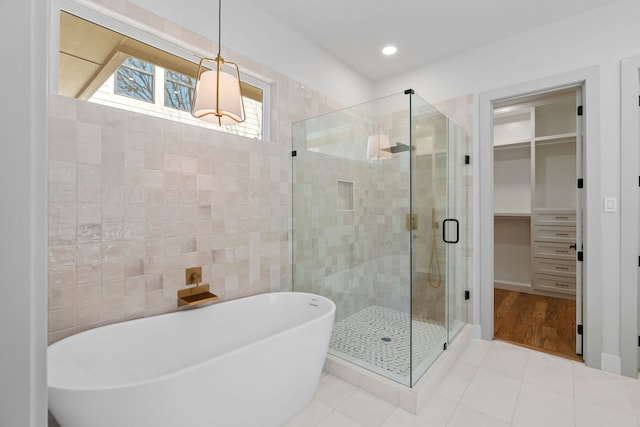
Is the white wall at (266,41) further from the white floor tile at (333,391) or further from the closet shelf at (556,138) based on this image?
the closet shelf at (556,138)

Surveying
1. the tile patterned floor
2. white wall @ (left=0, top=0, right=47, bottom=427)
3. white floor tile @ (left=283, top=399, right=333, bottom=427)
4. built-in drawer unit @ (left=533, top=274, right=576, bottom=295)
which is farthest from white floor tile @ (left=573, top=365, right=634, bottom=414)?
white wall @ (left=0, top=0, right=47, bottom=427)

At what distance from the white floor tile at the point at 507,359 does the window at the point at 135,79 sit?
3121 millimetres

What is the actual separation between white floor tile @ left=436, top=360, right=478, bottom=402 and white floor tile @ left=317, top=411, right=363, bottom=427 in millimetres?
670

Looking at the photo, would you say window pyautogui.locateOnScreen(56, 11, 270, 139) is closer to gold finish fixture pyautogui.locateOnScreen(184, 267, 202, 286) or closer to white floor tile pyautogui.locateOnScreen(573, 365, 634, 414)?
gold finish fixture pyautogui.locateOnScreen(184, 267, 202, 286)

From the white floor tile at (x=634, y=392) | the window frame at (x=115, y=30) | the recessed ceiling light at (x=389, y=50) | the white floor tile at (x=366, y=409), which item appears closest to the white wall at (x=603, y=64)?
the white floor tile at (x=634, y=392)

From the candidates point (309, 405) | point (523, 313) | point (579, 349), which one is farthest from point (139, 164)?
point (523, 313)

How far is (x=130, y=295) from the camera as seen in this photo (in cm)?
164

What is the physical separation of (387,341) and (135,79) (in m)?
2.54

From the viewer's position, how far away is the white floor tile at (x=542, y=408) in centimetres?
166

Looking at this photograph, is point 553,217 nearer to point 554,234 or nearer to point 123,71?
point 554,234

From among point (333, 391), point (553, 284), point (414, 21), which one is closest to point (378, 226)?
point (333, 391)

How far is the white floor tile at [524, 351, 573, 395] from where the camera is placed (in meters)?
2.02

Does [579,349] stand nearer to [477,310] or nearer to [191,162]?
[477,310]

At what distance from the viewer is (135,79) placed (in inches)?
70.1
